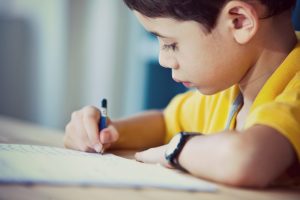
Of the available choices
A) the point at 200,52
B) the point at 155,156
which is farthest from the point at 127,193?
the point at 200,52

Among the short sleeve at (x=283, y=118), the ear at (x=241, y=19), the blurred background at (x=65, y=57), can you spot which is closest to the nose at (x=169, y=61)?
the ear at (x=241, y=19)

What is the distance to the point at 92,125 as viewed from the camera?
3.58ft

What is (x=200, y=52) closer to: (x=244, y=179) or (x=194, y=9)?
(x=194, y=9)

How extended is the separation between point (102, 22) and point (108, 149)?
5.60 feet

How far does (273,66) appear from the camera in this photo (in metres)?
1.00

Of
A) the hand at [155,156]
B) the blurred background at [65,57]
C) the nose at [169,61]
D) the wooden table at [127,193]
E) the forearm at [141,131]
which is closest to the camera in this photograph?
the wooden table at [127,193]

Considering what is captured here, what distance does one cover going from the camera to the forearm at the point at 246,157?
0.74m

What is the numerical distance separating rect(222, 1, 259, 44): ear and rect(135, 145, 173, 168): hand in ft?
0.74

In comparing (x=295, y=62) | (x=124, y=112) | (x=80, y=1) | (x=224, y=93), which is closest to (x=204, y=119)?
(x=224, y=93)

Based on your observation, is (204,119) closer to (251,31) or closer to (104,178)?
(251,31)

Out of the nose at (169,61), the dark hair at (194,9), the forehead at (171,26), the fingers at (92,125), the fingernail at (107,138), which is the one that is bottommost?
the fingernail at (107,138)

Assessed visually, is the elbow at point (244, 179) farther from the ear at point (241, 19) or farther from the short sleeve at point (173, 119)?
the short sleeve at point (173, 119)

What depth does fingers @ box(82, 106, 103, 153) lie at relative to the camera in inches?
41.4

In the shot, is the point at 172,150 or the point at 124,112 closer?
the point at 172,150
